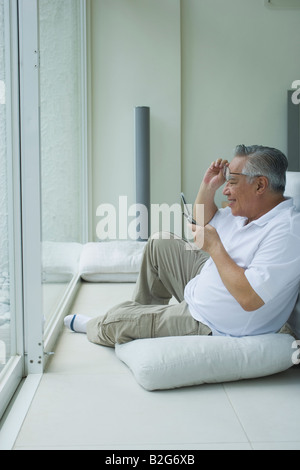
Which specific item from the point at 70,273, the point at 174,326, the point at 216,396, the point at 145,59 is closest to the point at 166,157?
the point at 145,59

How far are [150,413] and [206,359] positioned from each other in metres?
0.34

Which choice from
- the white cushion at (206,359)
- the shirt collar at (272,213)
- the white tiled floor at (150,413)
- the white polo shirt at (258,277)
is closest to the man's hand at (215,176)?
the white polo shirt at (258,277)

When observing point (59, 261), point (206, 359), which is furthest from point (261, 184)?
point (59, 261)

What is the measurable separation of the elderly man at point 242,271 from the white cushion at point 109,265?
5.54 ft

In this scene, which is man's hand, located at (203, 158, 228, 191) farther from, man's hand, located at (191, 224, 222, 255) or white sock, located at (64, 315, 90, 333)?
white sock, located at (64, 315, 90, 333)

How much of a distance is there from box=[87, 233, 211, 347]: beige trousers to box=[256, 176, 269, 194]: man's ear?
1.99 ft

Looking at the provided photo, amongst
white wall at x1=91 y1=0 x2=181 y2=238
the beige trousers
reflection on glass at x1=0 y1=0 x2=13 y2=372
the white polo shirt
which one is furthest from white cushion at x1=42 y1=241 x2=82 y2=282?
white wall at x1=91 y1=0 x2=181 y2=238

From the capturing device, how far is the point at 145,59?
6129 millimetres

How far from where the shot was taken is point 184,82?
6.30 meters

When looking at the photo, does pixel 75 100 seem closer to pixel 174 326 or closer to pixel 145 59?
pixel 145 59

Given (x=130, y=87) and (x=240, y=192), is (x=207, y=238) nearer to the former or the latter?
(x=240, y=192)

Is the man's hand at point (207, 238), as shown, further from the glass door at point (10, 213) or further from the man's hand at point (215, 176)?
the glass door at point (10, 213)

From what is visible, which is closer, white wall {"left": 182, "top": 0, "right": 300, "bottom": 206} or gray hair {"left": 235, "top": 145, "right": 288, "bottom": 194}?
gray hair {"left": 235, "top": 145, "right": 288, "bottom": 194}

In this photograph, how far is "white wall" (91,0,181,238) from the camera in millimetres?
6078
